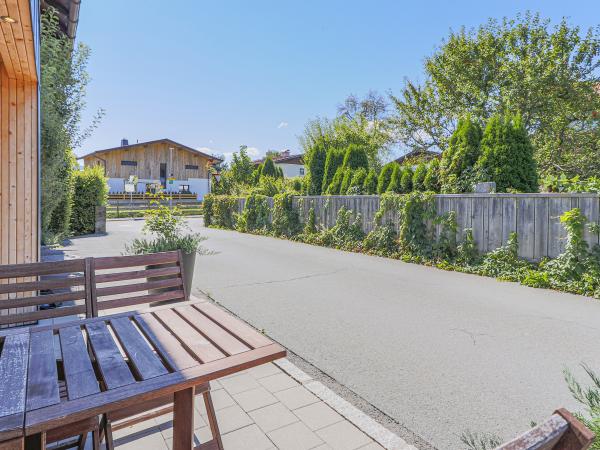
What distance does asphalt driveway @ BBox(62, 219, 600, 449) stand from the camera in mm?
2549

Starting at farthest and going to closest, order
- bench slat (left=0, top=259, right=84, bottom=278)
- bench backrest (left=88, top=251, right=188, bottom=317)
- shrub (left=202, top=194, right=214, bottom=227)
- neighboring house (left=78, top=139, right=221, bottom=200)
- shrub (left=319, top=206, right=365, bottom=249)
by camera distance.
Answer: neighboring house (left=78, top=139, right=221, bottom=200) < shrub (left=202, top=194, right=214, bottom=227) < shrub (left=319, top=206, right=365, bottom=249) < bench backrest (left=88, top=251, right=188, bottom=317) < bench slat (left=0, top=259, right=84, bottom=278)

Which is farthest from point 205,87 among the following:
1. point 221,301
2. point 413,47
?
point 221,301

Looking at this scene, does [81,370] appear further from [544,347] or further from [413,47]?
[413,47]

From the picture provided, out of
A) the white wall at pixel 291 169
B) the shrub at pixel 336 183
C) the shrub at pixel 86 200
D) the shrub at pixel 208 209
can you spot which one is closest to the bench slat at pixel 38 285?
the shrub at pixel 336 183

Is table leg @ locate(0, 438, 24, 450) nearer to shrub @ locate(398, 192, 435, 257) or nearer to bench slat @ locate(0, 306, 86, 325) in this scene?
bench slat @ locate(0, 306, 86, 325)

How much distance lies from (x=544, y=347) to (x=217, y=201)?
1517 cm

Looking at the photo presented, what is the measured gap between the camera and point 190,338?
1718 mm

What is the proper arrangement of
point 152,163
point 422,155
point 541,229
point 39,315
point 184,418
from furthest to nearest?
point 152,163
point 422,155
point 541,229
point 39,315
point 184,418

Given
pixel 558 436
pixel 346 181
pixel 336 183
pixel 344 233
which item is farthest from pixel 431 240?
pixel 558 436

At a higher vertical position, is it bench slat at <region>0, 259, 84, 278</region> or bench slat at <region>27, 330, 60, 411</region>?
bench slat at <region>0, 259, 84, 278</region>

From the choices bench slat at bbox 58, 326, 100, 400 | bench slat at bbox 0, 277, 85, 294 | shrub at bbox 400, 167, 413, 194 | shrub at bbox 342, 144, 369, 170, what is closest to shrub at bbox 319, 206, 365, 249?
shrub at bbox 400, 167, 413, 194

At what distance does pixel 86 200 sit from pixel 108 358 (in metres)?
14.4

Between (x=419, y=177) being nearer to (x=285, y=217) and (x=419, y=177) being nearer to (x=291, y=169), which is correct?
(x=285, y=217)

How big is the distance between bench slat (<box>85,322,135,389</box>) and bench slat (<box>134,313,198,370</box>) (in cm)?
15
